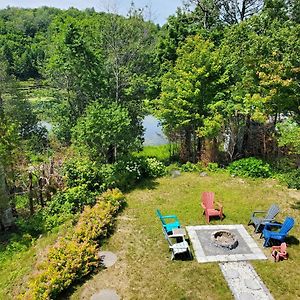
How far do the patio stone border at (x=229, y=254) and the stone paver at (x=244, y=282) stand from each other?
22 centimetres

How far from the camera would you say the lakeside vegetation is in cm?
995

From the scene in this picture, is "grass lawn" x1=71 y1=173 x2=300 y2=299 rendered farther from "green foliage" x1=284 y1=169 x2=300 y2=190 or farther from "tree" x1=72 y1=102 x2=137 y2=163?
"tree" x1=72 y1=102 x2=137 y2=163

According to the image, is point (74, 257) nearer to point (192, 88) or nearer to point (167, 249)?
point (167, 249)

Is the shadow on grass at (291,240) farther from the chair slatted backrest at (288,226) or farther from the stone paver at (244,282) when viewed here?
the stone paver at (244,282)

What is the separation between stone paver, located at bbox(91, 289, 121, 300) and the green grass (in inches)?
452

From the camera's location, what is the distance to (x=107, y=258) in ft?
31.3

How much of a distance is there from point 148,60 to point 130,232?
13628 millimetres

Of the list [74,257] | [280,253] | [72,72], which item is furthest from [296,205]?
[72,72]

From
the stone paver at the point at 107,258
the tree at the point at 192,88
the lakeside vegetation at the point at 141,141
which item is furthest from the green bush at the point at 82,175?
the tree at the point at 192,88

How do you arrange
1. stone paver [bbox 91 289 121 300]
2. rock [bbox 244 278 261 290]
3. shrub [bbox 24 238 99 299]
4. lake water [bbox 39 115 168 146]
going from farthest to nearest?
1. lake water [bbox 39 115 168 146]
2. rock [bbox 244 278 261 290]
3. stone paver [bbox 91 289 121 300]
4. shrub [bbox 24 238 99 299]

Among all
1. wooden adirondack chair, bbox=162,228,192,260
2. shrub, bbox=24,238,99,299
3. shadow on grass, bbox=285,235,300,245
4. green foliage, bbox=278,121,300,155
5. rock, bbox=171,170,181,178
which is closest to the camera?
shrub, bbox=24,238,99,299

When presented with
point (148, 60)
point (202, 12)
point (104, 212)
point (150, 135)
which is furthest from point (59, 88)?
point (104, 212)

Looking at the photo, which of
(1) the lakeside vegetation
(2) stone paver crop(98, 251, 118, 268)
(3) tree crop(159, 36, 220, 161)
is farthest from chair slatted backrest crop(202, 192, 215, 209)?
(3) tree crop(159, 36, 220, 161)

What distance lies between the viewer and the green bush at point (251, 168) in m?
15.4
